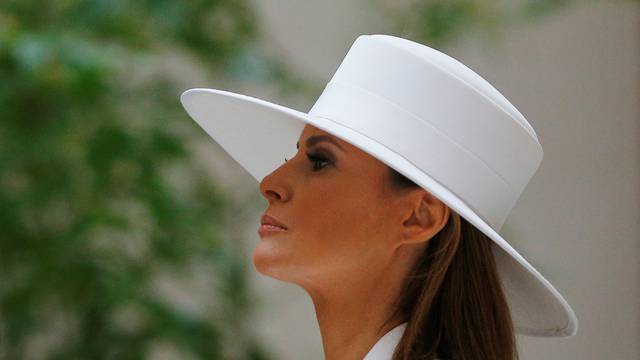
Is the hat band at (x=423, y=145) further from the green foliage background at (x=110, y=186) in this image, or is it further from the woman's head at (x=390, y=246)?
the green foliage background at (x=110, y=186)

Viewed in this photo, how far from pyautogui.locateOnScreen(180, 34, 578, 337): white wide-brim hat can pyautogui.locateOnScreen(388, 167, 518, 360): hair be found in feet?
0.14

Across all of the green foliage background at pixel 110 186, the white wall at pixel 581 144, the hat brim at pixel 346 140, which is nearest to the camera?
the hat brim at pixel 346 140

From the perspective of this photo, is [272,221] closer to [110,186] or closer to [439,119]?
[439,119]

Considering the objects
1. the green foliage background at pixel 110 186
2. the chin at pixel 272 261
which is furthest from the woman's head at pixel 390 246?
the green foliage background at pixel 110 186

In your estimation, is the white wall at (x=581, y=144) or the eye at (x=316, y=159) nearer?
the eye at (x=316, y=159)

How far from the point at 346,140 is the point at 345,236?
109 mm

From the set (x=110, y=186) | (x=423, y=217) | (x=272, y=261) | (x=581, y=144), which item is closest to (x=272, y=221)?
(x=272, y=261)

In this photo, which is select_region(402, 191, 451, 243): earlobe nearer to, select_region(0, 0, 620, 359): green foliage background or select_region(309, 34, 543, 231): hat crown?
select_region(309, 34, 543, 231): hat crown

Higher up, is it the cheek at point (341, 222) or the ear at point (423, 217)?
the ear at point (423, 217)

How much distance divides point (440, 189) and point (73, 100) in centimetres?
119

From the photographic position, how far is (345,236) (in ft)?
4.35

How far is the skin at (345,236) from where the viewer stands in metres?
1.32

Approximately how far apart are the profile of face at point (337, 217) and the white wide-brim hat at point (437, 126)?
0.17 feet

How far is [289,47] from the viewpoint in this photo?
3.48 m
